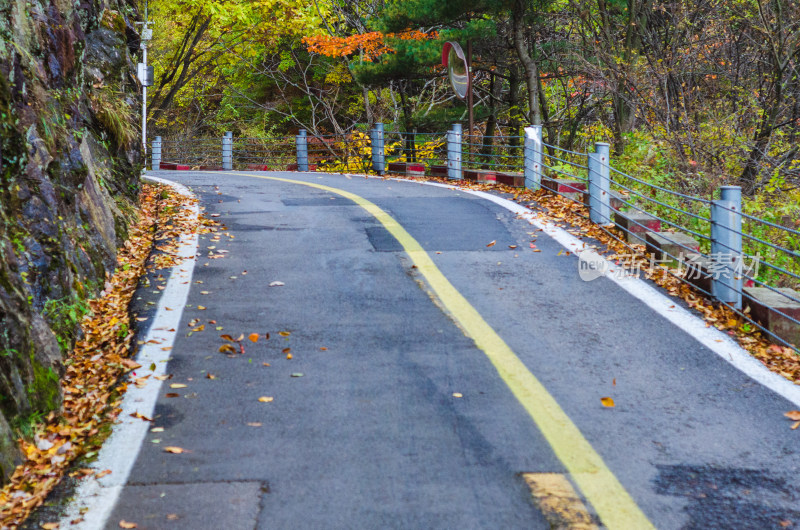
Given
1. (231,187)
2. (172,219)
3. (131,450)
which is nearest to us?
(131,450)

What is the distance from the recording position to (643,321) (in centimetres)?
709

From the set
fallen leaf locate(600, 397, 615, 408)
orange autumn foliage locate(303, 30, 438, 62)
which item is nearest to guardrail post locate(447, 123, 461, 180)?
orange autumn foliage locate(303, 30, 438, 62)

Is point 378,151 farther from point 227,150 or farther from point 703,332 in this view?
point 703,332

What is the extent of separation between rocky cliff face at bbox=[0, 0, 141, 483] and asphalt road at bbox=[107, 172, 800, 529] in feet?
2.87

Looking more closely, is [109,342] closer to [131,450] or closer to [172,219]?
[131,450]

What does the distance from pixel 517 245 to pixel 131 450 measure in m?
6.07

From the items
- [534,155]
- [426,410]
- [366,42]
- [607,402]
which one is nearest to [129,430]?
[426,410]

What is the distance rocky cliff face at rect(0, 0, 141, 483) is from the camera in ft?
16.7

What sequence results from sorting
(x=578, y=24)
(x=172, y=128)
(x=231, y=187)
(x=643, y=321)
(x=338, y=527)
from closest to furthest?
(x=338, y=527), (x=643, y=321), (x=231, y=187), (x=578, y=24), (x=172, y=128)

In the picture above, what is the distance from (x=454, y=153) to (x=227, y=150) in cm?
1452

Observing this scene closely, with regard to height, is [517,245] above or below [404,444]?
above

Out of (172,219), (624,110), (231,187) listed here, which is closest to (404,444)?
(172,219)

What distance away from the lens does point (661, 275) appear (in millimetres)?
8406

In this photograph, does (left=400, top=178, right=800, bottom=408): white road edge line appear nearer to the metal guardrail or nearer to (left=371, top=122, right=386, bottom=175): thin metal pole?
the metal guardrail
